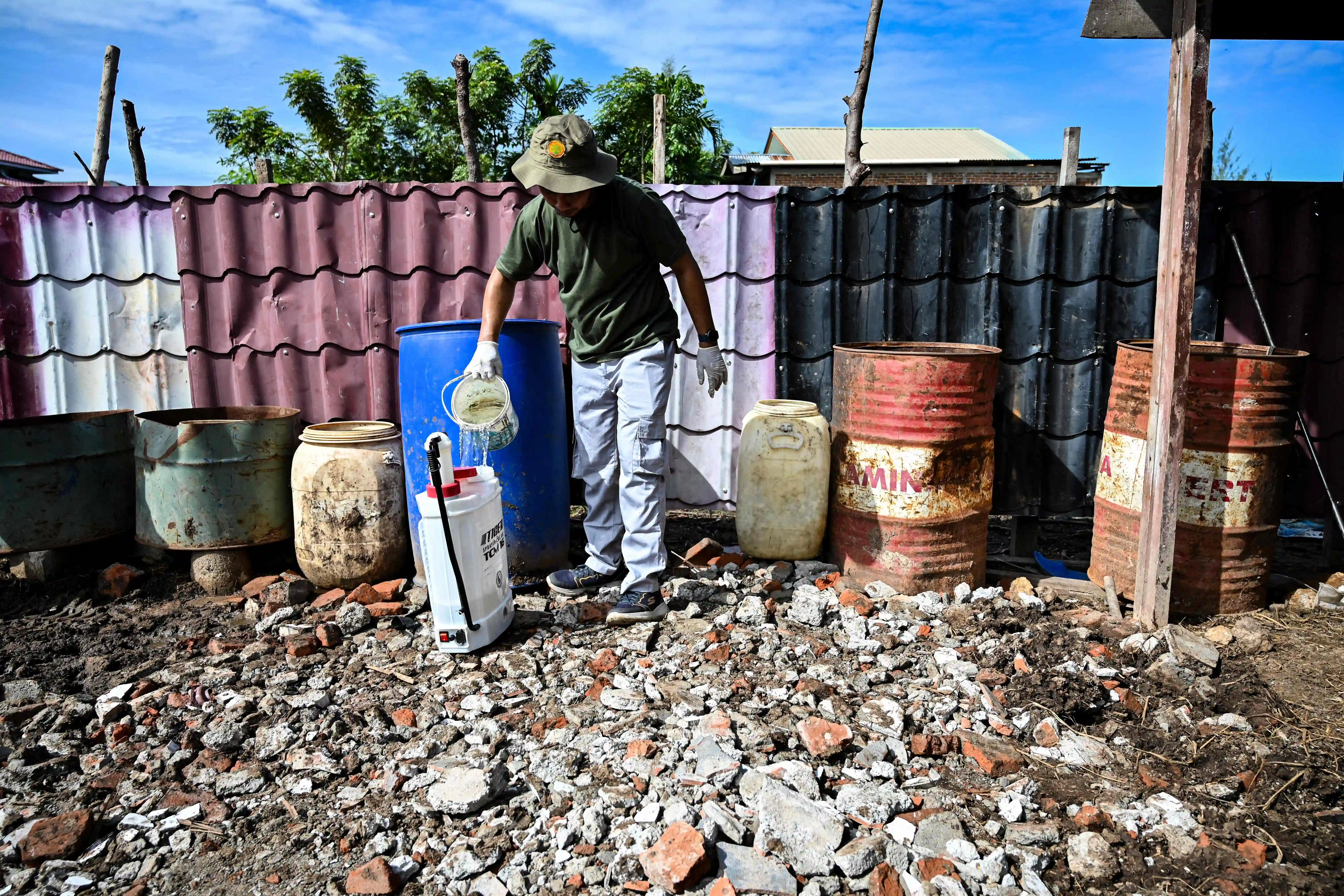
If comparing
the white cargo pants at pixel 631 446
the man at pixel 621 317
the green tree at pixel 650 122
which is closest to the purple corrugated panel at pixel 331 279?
the man at pixel 621 317

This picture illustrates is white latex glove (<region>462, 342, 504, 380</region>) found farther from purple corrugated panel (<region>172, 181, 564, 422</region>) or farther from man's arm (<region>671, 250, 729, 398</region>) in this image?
purple corrugated panel (<region>172, 181, 564, 422</region>)

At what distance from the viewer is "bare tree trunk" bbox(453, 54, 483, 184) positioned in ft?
18.8

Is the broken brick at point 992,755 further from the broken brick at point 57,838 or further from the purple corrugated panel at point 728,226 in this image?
the purple corrugated panel at point 728,226

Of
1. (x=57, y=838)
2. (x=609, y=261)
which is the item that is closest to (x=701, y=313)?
(x=609, y=261)

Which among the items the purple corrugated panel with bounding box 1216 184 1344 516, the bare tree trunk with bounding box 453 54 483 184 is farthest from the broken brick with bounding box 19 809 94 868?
the purple corrugated panel with bounding box 1216 184 1344 516

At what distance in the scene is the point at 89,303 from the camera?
4.49 meters

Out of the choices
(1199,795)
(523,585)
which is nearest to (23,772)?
(523,585)

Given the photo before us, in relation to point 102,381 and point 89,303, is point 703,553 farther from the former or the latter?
point 89,303

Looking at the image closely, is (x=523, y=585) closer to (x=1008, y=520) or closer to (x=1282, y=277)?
(x=1008, y=520)

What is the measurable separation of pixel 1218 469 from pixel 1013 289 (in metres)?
1.33

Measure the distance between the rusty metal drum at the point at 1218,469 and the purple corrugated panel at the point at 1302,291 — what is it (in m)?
0.61

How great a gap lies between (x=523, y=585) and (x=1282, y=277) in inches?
166

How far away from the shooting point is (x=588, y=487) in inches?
146

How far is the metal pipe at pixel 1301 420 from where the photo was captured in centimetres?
400
